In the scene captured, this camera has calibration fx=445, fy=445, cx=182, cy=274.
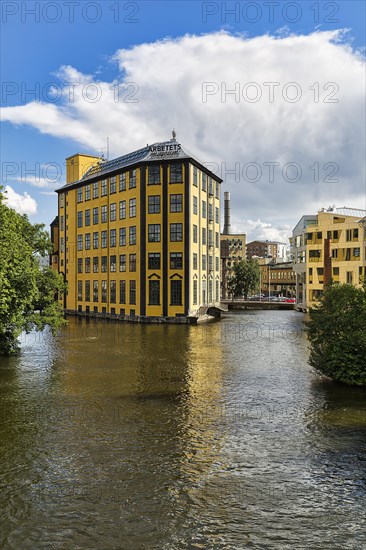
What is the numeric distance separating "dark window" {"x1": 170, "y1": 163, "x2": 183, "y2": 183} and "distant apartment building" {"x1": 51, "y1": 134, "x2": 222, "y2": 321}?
142 mm

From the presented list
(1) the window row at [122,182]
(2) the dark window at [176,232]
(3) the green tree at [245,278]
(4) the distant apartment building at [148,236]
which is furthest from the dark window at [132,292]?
(3) the green tree at [245,278]

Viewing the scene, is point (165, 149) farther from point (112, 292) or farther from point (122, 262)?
point (112, 292)

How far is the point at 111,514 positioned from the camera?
477 inches

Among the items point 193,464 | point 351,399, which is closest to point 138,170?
point 351,399

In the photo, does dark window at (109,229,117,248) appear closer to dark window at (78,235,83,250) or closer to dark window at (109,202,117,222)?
dark window at (109,202,117,222)

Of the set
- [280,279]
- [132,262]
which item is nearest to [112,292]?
[132,262]

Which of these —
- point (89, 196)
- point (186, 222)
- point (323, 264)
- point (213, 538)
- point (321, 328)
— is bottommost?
point (213, 538)

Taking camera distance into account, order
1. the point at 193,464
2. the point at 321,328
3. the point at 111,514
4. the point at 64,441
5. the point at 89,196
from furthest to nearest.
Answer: the point at 89,196, the point at 321,328, the point at 64,441, the point at 193,464, the point at 111,514

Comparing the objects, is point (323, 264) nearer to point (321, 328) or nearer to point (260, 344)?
point (260, 344)

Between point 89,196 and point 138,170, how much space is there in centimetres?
1548

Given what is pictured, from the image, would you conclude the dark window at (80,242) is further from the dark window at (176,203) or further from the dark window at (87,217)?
the dark window at (176,203)

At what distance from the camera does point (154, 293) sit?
2532 inches

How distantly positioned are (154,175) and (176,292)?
1721 centimetres

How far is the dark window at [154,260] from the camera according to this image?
64.2 metres
